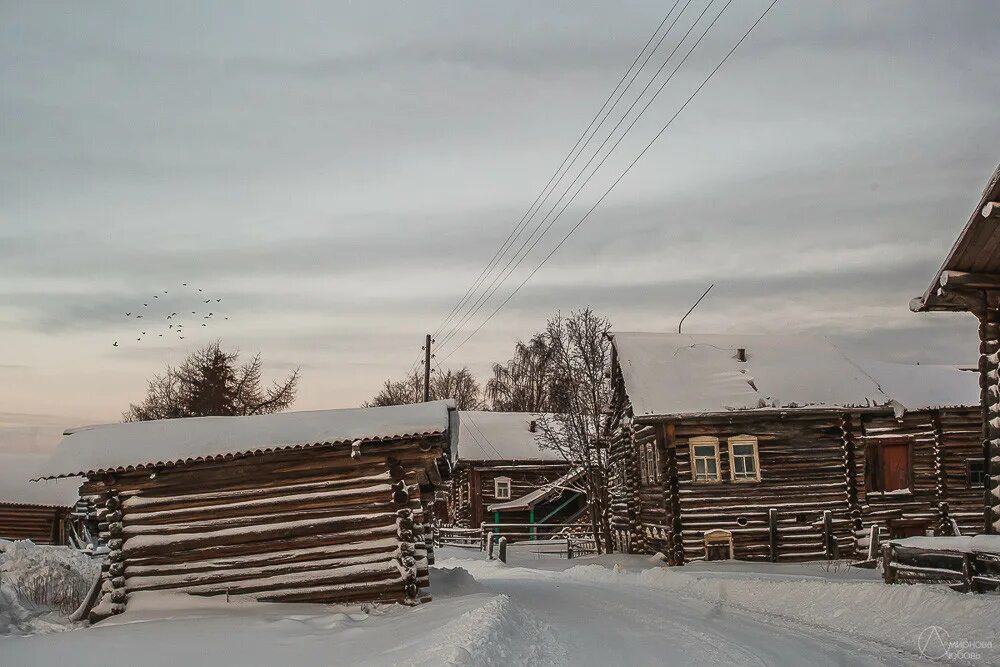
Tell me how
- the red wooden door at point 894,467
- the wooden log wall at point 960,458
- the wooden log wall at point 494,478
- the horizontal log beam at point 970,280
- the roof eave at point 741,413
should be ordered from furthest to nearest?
the wooden log wall at point 494,478
the red wooden door at point 894,467
the wooden log wall at point 960,458
the roof eave at point 741,413
the horizontal log beam at point 970,280

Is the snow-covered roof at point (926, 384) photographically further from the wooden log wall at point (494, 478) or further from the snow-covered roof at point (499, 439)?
the wooden log wall at point (494, 478)

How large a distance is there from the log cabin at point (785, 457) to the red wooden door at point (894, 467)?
1.3 inches

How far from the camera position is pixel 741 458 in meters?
28.4

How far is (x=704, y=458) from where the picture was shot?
2839 cm

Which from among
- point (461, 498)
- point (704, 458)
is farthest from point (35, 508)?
point (704, 458)

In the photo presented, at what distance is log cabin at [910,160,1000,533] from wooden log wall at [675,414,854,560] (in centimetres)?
1201

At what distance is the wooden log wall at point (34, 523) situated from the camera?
47.3 meters

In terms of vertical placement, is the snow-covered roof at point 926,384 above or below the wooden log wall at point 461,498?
above

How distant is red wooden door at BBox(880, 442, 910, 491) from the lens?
2975 centimetres

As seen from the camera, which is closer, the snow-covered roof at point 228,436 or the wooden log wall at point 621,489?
the snow-covered roof at point 228,436

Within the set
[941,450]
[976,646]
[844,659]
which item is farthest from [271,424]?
[941,450]

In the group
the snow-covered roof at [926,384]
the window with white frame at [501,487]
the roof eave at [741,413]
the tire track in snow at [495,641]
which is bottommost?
the tire track in snow at [495,641]

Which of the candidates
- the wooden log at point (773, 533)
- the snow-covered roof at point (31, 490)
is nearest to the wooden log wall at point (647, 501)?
the wooden log at point (773, 533)

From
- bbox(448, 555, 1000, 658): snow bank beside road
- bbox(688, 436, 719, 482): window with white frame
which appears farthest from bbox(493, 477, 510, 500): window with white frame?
bbox(448, 555, 1000, 658): snow bank beside road
